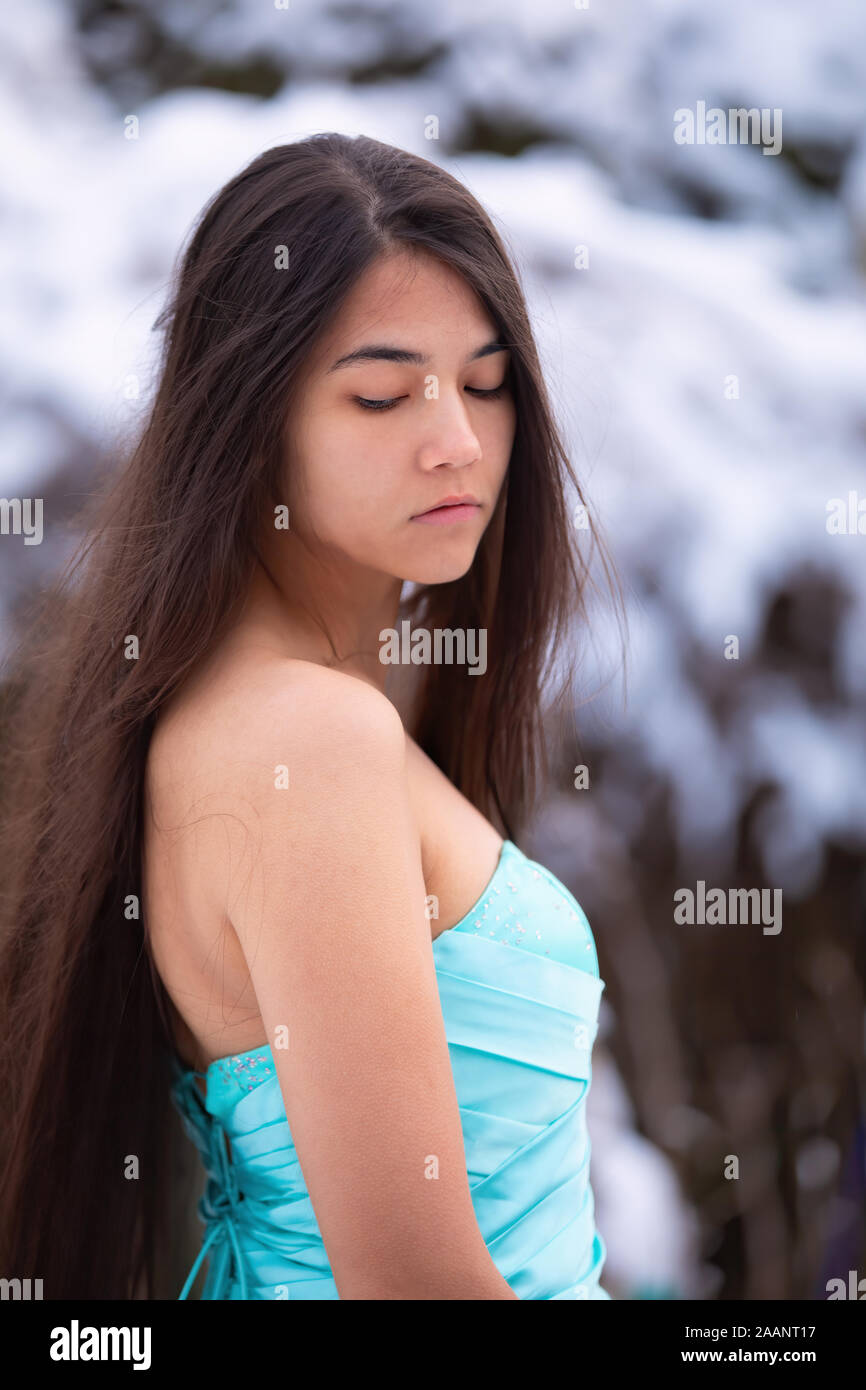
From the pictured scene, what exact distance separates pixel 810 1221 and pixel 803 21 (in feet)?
6.84

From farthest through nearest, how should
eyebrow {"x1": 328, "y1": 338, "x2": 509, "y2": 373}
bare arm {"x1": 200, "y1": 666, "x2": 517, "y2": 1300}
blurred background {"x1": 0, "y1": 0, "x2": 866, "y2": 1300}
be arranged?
blurred background {"x1": 0, "y1": 0, "x2": 866, "y2": 1300} → eyebrow {"x1": 328, "y1": 338, "x2": 509, "y2": 373} → bare arm {"x1": 200, "y1": 666, "x2": 517, "y2": 1300}

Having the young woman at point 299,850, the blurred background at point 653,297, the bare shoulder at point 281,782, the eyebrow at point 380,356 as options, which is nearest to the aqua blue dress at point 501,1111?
the young woman at point 299,850

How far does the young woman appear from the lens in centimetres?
72

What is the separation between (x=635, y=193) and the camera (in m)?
1.94

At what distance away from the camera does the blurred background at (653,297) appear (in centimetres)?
183

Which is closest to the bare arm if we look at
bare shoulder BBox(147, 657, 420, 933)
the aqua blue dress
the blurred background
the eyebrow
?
bare shoulder BBox(147, 657, 420, 933)

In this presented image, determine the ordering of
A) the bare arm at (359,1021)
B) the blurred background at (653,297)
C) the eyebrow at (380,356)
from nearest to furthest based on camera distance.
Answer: the bare arm at (359,1021) < the eyebrow at (380,356) < the blurred background at (653,297)

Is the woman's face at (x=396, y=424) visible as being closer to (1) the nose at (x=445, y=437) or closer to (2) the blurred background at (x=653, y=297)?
(1) the nose at (x=445, y=437)

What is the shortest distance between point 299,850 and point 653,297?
149cm

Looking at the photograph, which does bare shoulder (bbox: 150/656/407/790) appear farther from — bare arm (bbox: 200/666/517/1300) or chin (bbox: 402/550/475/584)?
chin (bbox: 402/550/475/584)

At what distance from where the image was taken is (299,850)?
732 mm

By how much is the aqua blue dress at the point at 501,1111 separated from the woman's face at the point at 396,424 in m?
0.30

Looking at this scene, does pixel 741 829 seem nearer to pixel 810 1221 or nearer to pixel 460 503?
pixel 810 1221

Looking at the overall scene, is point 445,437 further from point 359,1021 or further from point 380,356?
point 359,1021
